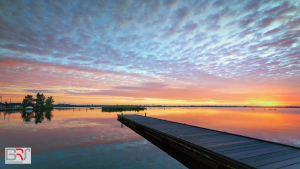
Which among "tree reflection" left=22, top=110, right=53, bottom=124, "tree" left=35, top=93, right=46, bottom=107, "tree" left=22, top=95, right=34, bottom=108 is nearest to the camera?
"tree reflection" left=22, top=110, right=53, bottom=124

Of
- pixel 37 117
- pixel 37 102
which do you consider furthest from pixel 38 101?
pixel 37 117

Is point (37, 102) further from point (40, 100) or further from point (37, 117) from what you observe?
point (37, 117)

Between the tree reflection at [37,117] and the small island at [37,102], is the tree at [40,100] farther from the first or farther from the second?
the tree reflection at [37,117]

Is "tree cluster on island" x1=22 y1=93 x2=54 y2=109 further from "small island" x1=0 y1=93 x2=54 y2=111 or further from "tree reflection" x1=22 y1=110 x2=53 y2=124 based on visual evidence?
"tree reflection" x1=22 y1=110 x2=53 y2=124

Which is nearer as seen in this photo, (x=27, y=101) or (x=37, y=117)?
(x=37, y=117)

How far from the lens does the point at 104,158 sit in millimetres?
10609

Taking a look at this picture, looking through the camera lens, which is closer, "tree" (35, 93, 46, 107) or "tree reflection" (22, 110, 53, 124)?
"tree reflection" (22, 110, 53, 124)

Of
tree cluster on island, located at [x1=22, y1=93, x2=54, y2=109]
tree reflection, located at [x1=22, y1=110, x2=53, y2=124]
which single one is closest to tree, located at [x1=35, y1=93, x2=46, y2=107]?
tree cluster on island, located at [x1=22, y1=93, x2=54, y2=109]

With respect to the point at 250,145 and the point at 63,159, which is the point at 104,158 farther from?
the point at 250,145

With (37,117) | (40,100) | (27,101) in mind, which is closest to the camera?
(37,117)

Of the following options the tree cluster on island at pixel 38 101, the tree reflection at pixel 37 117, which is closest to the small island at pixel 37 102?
the tree cluster on island at pixel 38 101

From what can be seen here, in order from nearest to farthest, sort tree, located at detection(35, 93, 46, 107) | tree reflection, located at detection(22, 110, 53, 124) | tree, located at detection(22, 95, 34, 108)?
tree reflection, located at detection(22, 110, 53, 124) → tree, located at detection(22, 95, 34, 108) → tree, located at detection(35, 93, 46, 107)

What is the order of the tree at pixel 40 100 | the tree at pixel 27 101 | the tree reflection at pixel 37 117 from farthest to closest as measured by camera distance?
the tree at pixel 40 100
the tree at pixel 27 101
the tree reflection at pixel 37 117

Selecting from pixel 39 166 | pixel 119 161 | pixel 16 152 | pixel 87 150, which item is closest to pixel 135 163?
pixel 119 161
